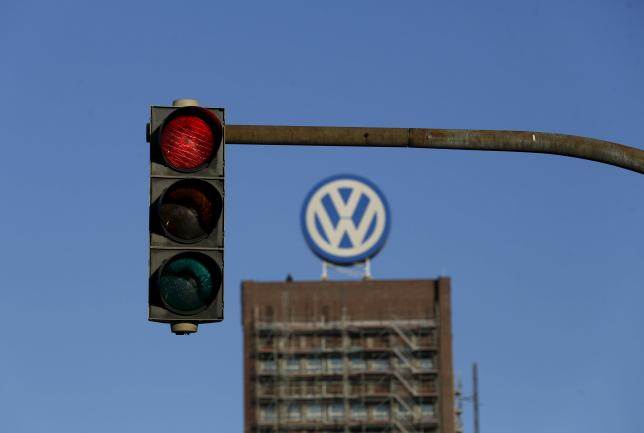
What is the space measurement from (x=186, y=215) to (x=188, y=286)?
55 cm

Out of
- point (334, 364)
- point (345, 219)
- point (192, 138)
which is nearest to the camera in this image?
point (192, 138)

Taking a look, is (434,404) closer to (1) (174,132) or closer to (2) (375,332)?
(2) (375,332)

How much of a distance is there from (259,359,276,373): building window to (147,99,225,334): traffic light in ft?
505

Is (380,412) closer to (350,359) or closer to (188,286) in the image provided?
(350,359)

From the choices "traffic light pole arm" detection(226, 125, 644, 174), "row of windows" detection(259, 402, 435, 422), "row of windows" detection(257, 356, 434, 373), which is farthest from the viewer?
"row of windows" detection(257, 356, 434, 373)

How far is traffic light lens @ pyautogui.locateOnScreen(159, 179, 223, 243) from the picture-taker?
13188 mm

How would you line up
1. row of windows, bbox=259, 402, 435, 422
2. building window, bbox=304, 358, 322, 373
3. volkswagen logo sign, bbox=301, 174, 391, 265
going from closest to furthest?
volkswagen logo sign, bbox=301, 174, 391, 265 → row of windows, bbox=259, 402, 435, 422 → building window, bbox=304, 358, 322, 373

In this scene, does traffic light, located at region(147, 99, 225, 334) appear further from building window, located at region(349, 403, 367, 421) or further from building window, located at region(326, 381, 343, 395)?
building window, located at region(349, 403, 367, 421)

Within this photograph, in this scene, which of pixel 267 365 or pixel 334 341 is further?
pixel 267 365

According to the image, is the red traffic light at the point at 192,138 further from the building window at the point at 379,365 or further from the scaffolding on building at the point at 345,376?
the building window at the point at 379,365

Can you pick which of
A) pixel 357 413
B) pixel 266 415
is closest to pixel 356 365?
pixel 357 413

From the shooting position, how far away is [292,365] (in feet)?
549

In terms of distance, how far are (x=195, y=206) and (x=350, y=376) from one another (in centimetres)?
15403

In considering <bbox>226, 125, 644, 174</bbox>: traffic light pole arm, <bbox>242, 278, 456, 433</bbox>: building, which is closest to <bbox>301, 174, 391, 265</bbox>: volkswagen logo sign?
<bbox>242, 278, 456, 433</bbox>: building
